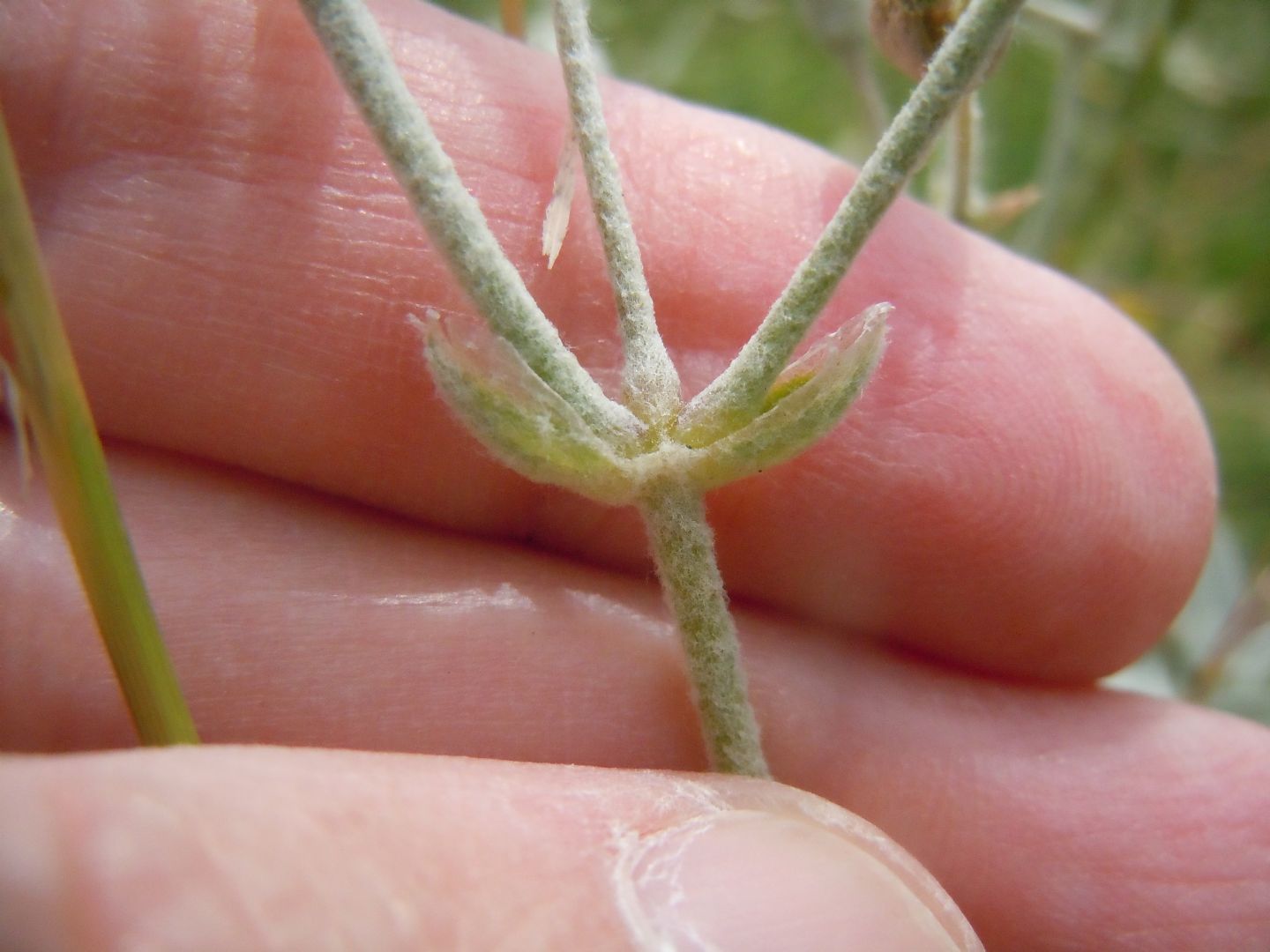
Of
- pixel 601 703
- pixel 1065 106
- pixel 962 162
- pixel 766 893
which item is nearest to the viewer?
pixel 766 893

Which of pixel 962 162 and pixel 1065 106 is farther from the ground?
pixel 1065 106

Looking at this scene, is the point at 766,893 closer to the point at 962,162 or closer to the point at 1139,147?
the point at 962,162

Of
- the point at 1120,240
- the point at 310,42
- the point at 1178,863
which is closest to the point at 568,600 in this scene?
the point at 310,42

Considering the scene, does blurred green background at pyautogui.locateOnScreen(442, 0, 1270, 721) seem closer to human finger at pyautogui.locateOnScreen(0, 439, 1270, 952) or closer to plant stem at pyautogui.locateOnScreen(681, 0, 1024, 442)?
human finger at pyautogui.locateOnScreen(0, 439, 1270, 952)

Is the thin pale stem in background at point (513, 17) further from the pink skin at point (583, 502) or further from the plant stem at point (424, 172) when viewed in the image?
the plant stem at point (424, 172)

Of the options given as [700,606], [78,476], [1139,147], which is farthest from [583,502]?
[1139,147]

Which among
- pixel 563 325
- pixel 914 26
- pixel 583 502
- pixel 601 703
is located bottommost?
pixel 601 703

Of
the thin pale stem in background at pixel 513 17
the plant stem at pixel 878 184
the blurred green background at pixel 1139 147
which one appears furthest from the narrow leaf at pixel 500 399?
the blurred green background at pixel 1139 147
